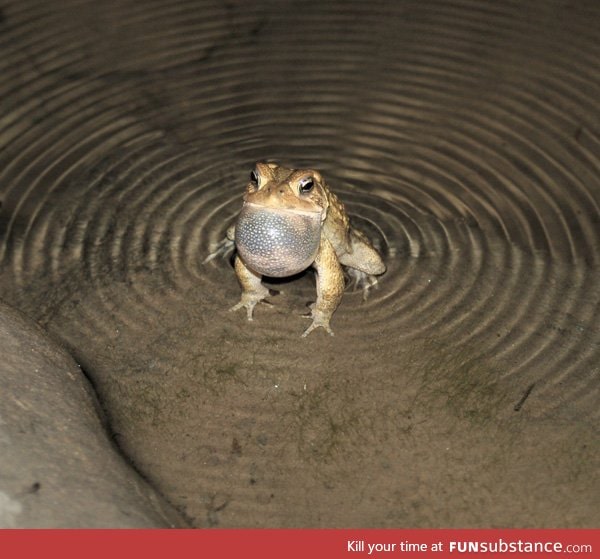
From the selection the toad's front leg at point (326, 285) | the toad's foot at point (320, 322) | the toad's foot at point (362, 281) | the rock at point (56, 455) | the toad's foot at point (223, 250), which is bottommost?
the rock at point (56, 455)

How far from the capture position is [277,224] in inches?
166

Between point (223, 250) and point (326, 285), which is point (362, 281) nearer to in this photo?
point (326, 285)

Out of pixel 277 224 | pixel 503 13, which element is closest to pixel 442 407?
pixel 277 224

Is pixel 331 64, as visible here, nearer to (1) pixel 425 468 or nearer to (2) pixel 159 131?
(2) pixel 159 131

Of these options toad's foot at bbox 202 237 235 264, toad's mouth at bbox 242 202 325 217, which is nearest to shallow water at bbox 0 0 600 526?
toad's foot at bbox 202 237 235 264

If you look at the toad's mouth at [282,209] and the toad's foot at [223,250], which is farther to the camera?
the toad's foot at [223,250]

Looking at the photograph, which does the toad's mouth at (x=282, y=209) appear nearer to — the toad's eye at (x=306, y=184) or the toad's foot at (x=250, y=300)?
the toad's eye at (x=306, y=184)

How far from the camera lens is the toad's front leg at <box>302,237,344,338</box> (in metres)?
4.57

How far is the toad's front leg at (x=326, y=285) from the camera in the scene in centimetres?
457

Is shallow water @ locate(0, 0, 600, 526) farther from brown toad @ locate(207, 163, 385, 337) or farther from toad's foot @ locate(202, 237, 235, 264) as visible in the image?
brown toad @ locate(207, 163, 385, 337)

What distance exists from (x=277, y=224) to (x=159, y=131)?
7.48 feet

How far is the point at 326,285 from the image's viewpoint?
4.61 metres

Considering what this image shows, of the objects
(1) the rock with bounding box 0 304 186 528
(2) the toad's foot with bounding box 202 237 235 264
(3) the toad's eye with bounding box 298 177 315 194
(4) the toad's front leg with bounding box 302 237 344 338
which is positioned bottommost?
(1) the rock with bounding box 0 304 186 528

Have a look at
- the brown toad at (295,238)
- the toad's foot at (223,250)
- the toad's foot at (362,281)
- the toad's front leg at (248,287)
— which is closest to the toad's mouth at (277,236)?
the brown toad at (295,238)
